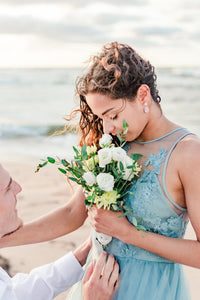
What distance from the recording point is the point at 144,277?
218 centimetres

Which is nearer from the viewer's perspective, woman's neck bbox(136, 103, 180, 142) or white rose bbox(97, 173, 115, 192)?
white rose bbox(97, 173, 115, 192)

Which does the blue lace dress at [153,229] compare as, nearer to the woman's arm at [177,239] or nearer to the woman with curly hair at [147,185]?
the woman with curly hair at [147,185]

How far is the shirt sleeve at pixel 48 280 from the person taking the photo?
7.99 ft

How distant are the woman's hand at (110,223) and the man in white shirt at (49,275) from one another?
6.6 inches

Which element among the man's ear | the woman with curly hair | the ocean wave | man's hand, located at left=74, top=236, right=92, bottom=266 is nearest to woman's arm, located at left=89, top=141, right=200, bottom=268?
the woman with curly hair

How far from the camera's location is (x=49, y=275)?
2523 millimetres

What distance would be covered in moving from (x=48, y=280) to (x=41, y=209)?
10.8 feet

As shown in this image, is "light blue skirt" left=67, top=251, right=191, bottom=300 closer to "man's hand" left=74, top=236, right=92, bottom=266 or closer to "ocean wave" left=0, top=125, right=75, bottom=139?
"man's hand" left=74, top=236, right=92, bottom=266

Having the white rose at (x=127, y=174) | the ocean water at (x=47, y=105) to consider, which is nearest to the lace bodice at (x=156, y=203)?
the white rose at (x=127, y=174)

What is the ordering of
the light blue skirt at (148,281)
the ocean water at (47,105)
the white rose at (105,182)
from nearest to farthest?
the white rose at (105,182), the light blue skirt at (148,281), the ocean water at (47,105)

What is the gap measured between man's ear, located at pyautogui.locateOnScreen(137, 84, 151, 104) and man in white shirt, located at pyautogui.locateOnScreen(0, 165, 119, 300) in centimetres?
87

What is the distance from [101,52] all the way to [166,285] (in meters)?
1.38

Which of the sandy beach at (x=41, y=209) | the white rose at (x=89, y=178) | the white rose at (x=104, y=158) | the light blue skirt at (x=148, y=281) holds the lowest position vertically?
the sandy beach at (x=41, y=209)

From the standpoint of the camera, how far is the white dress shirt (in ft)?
7.98
